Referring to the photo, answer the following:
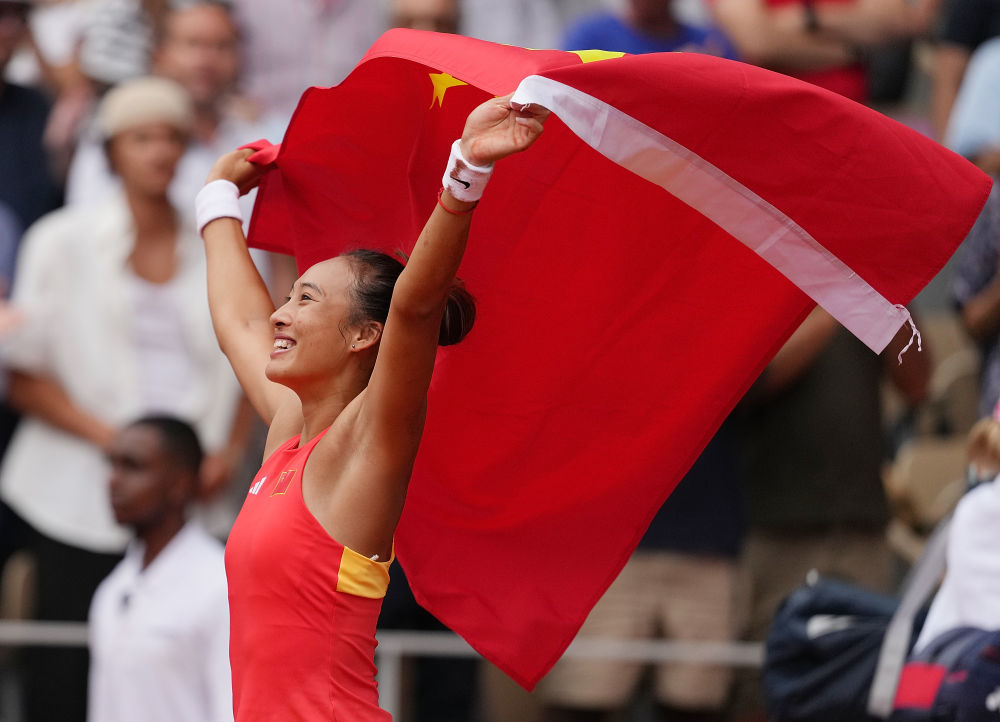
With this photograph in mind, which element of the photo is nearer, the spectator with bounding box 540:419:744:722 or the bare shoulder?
the bare shoulder

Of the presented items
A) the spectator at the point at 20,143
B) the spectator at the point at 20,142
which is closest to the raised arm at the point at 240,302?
the spectator at the point at 20,142

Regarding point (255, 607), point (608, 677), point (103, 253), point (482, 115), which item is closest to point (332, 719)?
point (255, 607)

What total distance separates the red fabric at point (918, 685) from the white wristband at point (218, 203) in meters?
2.08

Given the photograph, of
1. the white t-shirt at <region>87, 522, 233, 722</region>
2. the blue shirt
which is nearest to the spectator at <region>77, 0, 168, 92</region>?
the blue shirt

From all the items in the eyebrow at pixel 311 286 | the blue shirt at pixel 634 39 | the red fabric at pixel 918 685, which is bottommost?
the red fabric at pixel 918 685

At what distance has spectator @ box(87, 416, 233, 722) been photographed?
5262 mm

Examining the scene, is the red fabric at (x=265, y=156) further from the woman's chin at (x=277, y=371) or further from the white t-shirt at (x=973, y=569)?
the white t-shirt at (x=973, y=569)

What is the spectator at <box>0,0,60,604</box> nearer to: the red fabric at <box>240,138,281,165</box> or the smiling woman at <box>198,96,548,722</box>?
the red fabric at <box>240,138,281,165</box>

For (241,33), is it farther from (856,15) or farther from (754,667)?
(754,667)

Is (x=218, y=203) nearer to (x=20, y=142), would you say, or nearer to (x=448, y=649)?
(x=448, y=649)

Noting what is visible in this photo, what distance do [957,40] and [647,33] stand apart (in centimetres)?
134

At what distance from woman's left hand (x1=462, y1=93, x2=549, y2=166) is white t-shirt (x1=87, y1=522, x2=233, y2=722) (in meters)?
2.49

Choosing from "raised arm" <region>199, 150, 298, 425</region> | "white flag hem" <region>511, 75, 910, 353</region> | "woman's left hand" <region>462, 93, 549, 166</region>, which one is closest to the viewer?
"woman's left hand" <region>462, 93, 549, 166</region>

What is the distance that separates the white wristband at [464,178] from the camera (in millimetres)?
3002
